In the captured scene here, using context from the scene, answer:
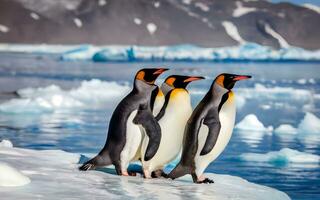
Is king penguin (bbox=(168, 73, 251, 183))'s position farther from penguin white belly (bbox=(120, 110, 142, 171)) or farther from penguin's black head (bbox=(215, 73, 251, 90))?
penguin white belly (bbox=(120, 110, 142, 171))

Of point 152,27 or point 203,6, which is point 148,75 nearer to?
point 152,27

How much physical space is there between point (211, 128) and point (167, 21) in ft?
37.3

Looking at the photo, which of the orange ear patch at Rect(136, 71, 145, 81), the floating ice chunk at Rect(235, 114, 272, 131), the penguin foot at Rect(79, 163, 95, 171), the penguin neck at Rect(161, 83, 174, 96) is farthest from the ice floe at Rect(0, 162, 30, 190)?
the floating ice chunk at Rect(235, 114, 272, 131)

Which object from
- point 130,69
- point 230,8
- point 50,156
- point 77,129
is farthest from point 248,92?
point 50,156

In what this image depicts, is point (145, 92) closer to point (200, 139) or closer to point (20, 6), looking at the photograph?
point (200, 139)

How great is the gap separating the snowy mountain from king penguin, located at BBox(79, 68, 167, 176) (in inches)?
310

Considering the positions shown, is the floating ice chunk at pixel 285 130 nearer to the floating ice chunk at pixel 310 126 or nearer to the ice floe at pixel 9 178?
the floating ice chunk at pixel 310 126

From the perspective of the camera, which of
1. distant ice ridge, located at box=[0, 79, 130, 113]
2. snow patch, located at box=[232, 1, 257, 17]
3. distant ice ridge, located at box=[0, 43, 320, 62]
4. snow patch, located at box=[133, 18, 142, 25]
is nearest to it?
distant ice ridge, located at box=[0, 79, 130, 113]

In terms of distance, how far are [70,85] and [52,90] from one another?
1096mm

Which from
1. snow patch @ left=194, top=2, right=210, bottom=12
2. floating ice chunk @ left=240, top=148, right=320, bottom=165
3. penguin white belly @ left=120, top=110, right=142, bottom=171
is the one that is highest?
snow patch @ left=194, top=2, right=210, bottom=12

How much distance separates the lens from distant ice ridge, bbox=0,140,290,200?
251 centimetres

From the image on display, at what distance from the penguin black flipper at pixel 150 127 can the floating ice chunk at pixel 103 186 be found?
127 mm

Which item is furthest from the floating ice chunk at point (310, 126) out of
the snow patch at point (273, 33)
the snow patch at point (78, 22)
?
the snow patch at point (78, 22)

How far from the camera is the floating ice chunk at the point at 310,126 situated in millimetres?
6848
